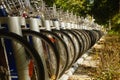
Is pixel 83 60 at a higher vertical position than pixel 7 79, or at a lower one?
lower

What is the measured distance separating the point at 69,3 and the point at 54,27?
160 feet

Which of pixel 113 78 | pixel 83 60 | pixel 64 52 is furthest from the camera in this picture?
pixel 83 60

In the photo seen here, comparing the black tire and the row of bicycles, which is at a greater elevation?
the row of bicycles

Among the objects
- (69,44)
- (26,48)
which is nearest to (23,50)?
(26,48)

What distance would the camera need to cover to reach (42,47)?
517 cm

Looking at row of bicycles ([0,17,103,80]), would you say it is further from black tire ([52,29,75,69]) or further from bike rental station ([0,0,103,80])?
black tire ([52,29,75,69])

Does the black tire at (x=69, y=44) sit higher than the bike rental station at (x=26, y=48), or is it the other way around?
the bike rental station at (x=26, y=48)

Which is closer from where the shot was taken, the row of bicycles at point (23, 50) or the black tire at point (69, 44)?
the row of bicycles at point (23, 50)

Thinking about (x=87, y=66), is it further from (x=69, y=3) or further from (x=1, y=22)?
(x=69, y=3)

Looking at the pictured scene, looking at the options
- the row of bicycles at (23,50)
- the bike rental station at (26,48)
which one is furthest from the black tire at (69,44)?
the row of bicycles at (23,50)

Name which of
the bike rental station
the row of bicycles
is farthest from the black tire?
the row of bicycles

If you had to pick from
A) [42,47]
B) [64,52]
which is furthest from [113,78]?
[42,47]

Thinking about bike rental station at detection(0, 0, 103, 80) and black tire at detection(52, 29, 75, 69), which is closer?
bike rental station at detection(0, 0, 103, 80)

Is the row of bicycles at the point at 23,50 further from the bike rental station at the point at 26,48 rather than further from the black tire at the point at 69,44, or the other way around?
the black tire at the point at 69,44
